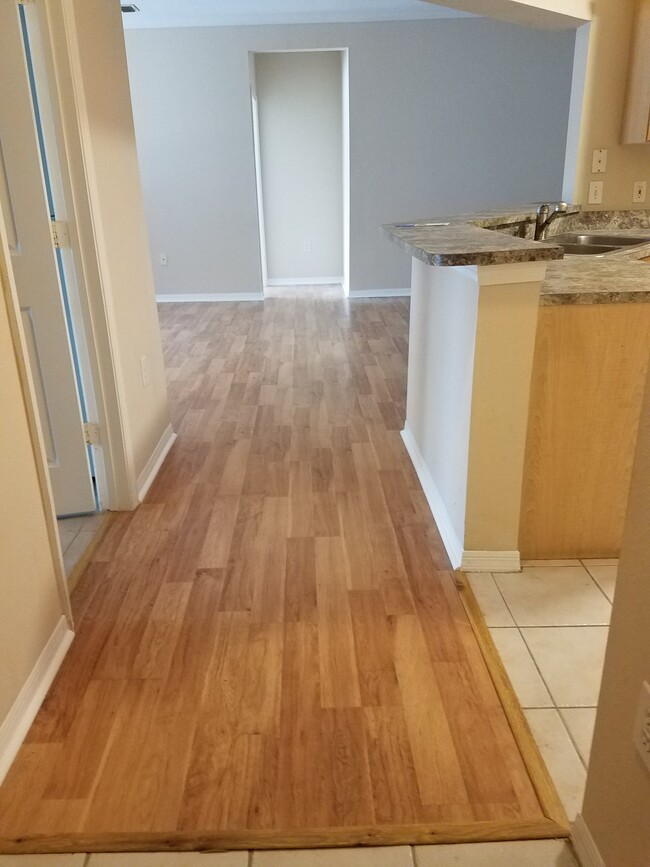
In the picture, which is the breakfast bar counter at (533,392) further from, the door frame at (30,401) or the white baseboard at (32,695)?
the white baseboard at (32,695)

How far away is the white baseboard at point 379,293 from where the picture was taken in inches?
263

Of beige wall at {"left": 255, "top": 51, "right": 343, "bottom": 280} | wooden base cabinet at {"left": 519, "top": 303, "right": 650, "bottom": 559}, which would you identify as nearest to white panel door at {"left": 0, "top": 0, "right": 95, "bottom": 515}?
wooden base cabinet at {"left": 519, "top": 303, "right": 650, "bottom": 559}

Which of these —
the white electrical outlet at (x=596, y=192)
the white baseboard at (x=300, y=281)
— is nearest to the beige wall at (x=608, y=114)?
the white electrical outlet at (x=596, y=192)

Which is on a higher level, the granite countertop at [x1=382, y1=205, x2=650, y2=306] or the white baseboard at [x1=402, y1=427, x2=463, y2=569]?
the granite countertop at [x1=382, y1=205, x2=650, y2=306]

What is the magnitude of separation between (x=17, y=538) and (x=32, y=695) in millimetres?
400

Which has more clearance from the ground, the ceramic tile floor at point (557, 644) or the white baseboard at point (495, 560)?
the white baseboard at point (495, 560)

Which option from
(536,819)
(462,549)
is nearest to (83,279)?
(462,549)

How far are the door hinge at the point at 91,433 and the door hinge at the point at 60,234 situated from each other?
0.66 meters

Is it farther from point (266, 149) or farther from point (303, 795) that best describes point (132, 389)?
point (266, 149)

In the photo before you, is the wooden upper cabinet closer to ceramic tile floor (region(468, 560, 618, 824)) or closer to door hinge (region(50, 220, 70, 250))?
ceramic tile floor (region(468, 560, 618, 824))

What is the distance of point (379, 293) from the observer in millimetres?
6695

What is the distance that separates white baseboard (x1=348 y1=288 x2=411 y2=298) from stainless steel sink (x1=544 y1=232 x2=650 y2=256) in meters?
3.21

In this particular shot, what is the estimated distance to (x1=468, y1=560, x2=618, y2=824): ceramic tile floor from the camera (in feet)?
4.83

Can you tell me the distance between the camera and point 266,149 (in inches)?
273
